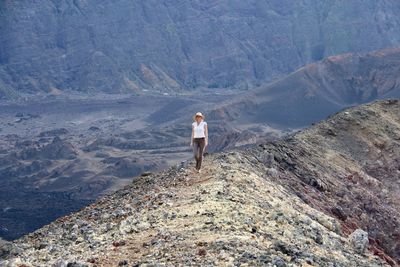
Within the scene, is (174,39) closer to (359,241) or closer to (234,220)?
(359,241)

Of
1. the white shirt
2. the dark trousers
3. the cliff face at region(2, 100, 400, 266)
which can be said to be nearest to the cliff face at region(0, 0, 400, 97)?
the cliff face at region(2, 100, 400, 266)

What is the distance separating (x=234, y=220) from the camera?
941cm

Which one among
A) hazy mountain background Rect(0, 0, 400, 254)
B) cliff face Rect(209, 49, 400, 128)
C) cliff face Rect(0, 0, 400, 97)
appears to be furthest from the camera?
cliff face Rect(0, 0, 400, 97)

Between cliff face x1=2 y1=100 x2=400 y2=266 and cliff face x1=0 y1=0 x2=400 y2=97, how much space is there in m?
98.5

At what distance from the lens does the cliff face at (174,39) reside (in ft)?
391

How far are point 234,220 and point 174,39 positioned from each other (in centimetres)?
11965

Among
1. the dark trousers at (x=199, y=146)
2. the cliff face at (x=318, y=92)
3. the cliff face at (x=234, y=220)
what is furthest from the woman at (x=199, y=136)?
the cliff face at (x=318, y=92)

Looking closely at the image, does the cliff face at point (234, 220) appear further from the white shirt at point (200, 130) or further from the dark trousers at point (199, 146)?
the white shirt at point (200, 130)

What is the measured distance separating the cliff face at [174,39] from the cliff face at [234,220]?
98470mm

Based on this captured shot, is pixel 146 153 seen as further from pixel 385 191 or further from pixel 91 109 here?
pixel 385 191

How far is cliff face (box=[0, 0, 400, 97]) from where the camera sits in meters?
119

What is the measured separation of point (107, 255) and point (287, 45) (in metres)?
124

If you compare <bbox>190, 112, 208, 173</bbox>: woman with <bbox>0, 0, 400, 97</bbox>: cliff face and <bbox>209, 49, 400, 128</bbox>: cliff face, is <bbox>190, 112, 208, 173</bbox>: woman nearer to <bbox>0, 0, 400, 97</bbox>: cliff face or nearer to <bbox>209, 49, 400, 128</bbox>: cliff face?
<bbox>209, 49, 400, 128</bbox>: cliff face

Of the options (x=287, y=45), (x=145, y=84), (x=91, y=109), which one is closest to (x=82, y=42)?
(x=145, y=84)
